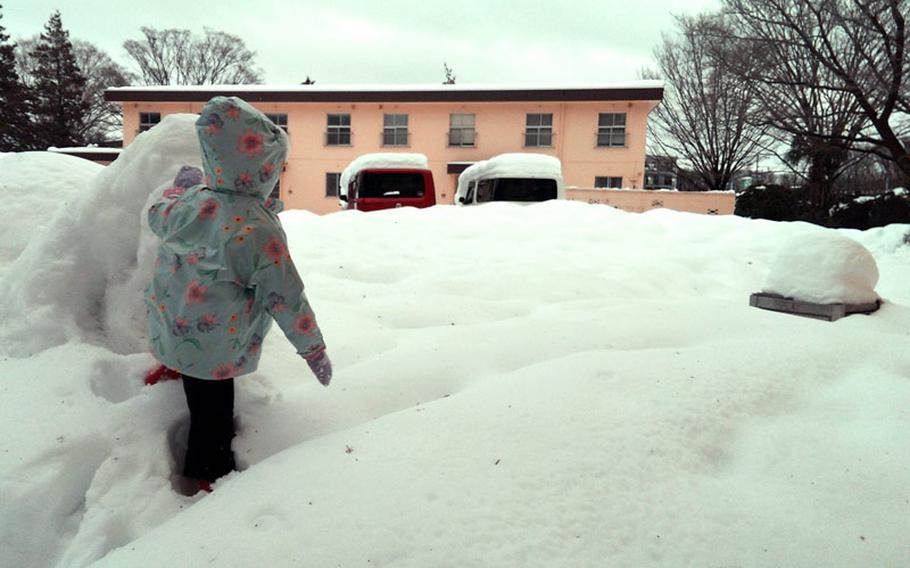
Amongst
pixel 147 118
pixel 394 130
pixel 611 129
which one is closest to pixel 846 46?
pixel 611 129

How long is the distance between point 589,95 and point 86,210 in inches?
830

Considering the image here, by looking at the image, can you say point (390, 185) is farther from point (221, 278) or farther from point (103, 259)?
point (221, 278)

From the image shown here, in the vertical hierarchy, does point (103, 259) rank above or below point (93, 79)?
below

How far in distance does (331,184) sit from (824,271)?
2155cm

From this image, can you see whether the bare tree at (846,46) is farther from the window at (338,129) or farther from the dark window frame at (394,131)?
the window at (338,129)

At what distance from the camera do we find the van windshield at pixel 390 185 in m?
10.7

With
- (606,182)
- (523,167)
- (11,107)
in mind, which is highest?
(11,107)

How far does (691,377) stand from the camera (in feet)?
7.55

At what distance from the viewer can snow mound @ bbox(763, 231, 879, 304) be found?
4.13 m

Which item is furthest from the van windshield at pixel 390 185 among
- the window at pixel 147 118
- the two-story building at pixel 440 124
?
the window at pixel 147 118

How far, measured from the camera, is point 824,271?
13.8 feet

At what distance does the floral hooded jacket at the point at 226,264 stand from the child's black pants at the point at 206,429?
0.32ft

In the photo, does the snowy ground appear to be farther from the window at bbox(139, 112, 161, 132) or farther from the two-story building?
the window at bbox(139, 112, 161, 132)

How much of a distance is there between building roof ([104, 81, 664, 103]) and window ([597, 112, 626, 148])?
37.5 inches
